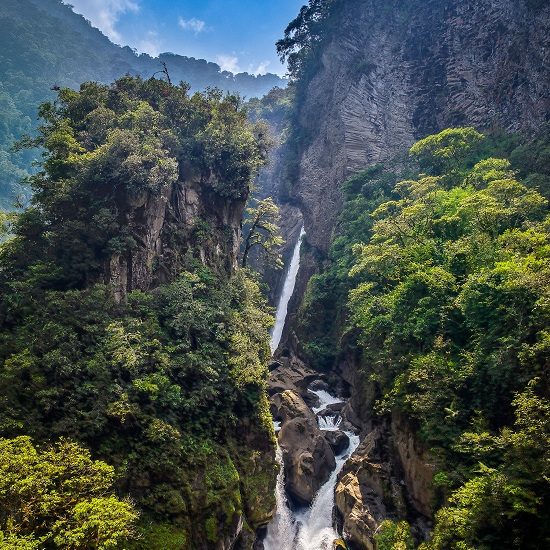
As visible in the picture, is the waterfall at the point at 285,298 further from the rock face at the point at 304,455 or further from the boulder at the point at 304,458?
the boulder at the point at 304,458

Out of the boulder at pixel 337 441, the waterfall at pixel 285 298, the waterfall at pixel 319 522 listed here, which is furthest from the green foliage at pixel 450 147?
the waterfall at pixel 319 522

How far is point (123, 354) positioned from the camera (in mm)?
13133

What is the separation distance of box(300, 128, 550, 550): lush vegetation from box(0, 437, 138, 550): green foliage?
849 cm

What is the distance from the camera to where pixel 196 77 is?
92.1 m

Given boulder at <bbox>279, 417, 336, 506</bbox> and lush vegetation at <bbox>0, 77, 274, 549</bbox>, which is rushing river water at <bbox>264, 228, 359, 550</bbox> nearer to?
boulder at <bbox>279, 417, 336, 506</bbox>

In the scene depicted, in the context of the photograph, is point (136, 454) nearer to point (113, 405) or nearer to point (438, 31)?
point (113, 405)

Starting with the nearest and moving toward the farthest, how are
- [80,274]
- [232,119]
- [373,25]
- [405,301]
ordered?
[80,274] < [405,301] < [232,119] < [373,25]

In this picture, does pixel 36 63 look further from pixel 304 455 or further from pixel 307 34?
pixel 304 455

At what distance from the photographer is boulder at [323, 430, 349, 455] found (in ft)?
67.3

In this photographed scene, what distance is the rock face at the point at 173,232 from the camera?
17.1 m

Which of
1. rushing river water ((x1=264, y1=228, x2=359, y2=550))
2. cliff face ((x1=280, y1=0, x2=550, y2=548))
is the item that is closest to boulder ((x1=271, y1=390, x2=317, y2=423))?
rushing river water ((x1=264, y1=228, x2=359, y2=550))

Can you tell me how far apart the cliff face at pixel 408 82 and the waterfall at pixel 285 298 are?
12.6 feet

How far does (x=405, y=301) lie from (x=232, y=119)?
14.1m

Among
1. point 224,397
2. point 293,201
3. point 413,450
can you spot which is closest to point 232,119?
point 224,397
